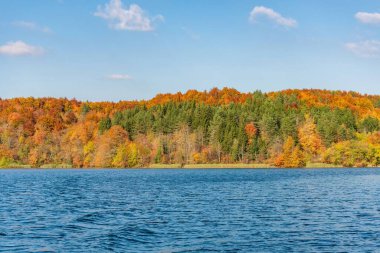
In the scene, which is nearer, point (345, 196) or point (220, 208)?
point (220, 208)

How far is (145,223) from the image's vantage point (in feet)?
142

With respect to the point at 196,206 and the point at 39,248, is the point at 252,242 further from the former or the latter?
the point at 196,206

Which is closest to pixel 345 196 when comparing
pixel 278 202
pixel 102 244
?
pixel 278 202

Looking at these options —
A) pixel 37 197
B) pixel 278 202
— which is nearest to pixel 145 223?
pixel 278 202

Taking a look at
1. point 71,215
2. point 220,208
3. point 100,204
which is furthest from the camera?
point 100,204

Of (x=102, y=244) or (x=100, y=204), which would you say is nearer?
(x=102, y=244)

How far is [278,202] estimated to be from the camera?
59781 mm

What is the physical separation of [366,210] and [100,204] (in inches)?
1188

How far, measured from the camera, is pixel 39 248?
32969 millimetres

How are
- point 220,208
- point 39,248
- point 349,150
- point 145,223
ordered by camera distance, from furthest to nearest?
point 349,150, point 220,208, point 145,223, point 39,248

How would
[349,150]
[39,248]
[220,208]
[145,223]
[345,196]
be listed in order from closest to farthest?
[39,248] → [145,223] → [220,208] → [345,196] → [349,150]

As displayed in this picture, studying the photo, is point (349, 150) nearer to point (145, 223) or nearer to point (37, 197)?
point (37, 197)

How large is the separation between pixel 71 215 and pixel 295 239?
23639 mm

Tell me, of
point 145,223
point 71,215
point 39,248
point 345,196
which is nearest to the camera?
point 39,248
